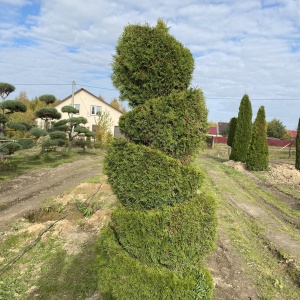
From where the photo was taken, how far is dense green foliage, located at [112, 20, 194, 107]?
11.6 ft

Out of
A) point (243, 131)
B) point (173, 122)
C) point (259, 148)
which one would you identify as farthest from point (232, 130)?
point (173, 122)

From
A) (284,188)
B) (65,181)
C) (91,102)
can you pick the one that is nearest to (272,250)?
(284,188)

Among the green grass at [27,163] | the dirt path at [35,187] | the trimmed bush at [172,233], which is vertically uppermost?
the trimmed bush at [172,233]

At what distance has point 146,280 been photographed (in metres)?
3.10

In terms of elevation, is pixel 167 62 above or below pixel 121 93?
above

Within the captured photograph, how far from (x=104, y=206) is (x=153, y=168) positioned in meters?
5.62

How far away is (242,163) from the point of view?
62.6 feet

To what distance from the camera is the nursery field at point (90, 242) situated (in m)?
4.38

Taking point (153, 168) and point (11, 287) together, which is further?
point (11, 287)

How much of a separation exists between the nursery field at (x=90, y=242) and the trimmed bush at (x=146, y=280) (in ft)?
3.23

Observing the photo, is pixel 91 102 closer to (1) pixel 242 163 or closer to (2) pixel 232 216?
(1) pixel 242 163

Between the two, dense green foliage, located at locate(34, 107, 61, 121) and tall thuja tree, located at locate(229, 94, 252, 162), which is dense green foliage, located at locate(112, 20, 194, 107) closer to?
dense green foliage, located at locate(34, 107, 61, 121)

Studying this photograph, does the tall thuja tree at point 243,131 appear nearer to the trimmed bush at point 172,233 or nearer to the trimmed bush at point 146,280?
the trimmed bush at point 172,233

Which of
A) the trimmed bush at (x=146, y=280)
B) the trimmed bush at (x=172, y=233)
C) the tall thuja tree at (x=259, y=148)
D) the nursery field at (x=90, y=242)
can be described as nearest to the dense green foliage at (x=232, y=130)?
the tall thuja tree at (x=259, y=148)
